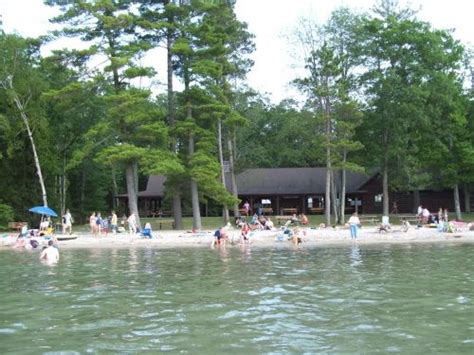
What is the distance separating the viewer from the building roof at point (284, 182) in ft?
183

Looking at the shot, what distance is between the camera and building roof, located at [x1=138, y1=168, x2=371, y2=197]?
5578 cm

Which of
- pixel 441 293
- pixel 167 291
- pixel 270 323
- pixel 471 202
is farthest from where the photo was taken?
pixel 471 202

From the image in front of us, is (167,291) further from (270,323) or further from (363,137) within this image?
(363,137)

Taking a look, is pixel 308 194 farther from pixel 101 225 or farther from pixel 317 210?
pixel 101 225

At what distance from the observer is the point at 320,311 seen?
12.1 m

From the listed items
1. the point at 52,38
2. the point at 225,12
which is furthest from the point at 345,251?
the point at 52,38

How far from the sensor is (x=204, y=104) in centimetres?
3759

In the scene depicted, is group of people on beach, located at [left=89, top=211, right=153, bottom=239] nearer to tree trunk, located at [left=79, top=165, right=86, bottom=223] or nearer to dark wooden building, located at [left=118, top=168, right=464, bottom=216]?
dark wooden building, located at [left=118, top=168, right=464, bottom=216]

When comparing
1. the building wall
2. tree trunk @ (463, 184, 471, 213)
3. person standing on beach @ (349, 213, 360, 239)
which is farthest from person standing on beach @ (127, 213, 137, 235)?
tree trunk @ (463, 184, 471, 213)

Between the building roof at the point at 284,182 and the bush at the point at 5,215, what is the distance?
17543mm

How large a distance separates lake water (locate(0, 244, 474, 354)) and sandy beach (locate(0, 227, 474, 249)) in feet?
23.4

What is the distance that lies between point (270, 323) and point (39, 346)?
419 centimetres

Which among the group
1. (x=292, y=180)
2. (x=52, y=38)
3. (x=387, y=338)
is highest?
(x=52, y=38)

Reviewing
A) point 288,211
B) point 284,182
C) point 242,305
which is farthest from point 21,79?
point 242,305
